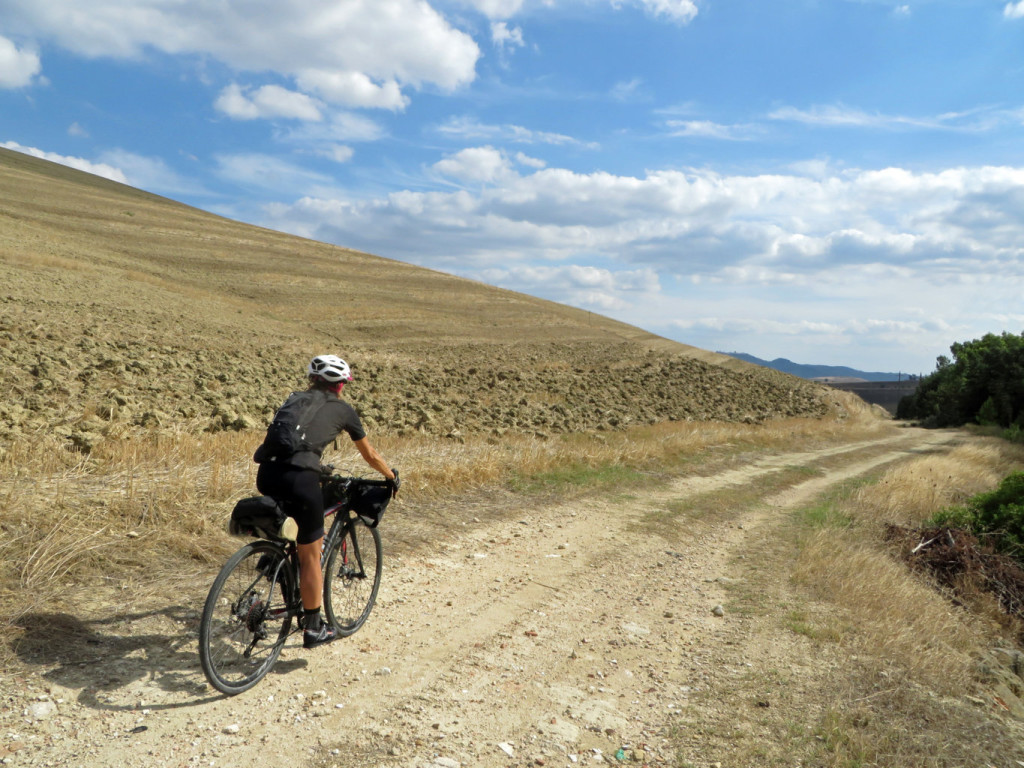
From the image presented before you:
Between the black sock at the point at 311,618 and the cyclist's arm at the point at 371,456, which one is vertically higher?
the cyclist's arm at the point at 371,456

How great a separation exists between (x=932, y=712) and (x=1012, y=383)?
49.4 metres

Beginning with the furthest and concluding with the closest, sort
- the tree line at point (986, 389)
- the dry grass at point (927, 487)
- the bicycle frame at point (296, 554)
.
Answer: the tree line at point (986, 389) < the dry grass at point (927, 487) < the bicycle frame at point (296, 554)

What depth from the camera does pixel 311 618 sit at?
5027mm

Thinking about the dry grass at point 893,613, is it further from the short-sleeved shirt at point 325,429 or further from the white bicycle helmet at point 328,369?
the white bicycle helmet at point 328,369

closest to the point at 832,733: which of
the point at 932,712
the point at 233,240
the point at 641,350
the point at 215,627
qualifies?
the point at 932,712

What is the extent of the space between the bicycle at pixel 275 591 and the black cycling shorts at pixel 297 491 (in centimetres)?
19

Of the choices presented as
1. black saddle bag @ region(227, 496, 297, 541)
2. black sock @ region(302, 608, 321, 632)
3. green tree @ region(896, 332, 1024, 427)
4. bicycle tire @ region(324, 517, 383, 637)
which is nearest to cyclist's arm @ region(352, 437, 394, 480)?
bicycle tire @ region(324, 517, 383, 637)

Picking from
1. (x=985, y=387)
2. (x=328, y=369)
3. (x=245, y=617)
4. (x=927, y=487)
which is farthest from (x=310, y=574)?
(x=985, y=387)

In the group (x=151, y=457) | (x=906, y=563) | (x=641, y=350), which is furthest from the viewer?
(x=641, y=350)

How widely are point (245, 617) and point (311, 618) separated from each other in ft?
1.80

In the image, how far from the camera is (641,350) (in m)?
53.5

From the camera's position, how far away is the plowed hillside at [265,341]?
16.1 meters

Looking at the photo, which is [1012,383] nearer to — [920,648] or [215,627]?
[920,648]

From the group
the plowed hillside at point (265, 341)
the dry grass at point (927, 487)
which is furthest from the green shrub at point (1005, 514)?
the plowed hillside at point (265, 341)
